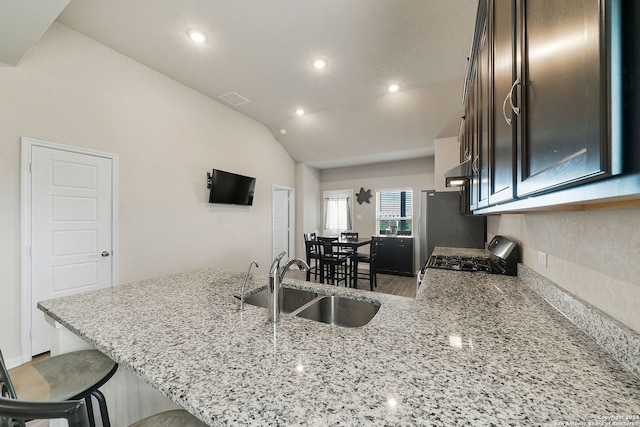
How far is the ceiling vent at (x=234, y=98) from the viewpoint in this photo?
3.86m

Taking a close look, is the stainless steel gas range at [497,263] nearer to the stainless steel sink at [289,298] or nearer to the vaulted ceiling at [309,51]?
the stainless steel sink at [289,298]

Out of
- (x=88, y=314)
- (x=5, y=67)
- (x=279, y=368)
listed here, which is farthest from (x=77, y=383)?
(x=5, y=67)

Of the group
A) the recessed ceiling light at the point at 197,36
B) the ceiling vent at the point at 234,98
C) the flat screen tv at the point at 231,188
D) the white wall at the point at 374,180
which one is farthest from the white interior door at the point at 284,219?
the recessed ceiling light at the point at 197,36

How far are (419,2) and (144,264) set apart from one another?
13.3ft

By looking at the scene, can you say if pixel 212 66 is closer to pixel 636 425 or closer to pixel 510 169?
pixel 510 169

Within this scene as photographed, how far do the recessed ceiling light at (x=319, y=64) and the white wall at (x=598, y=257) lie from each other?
8.95 ft

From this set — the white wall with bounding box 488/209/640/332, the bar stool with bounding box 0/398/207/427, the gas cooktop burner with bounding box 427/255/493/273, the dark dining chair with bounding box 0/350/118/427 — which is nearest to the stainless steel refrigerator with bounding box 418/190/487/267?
the gas cooktop burner with bounding box 427/255/493/273

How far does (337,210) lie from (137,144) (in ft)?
15.3

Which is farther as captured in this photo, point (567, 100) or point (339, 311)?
point (339, 311)

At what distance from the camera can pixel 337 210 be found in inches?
267

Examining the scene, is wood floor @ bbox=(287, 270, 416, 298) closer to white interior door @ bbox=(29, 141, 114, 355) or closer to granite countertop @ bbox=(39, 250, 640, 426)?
granite countertop @ bbox=(39, 250, 640, 426)

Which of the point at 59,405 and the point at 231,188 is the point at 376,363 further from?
the point at 231,188

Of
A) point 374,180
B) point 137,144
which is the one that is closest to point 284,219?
point 374,180

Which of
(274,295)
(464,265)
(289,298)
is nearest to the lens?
(274,295)
